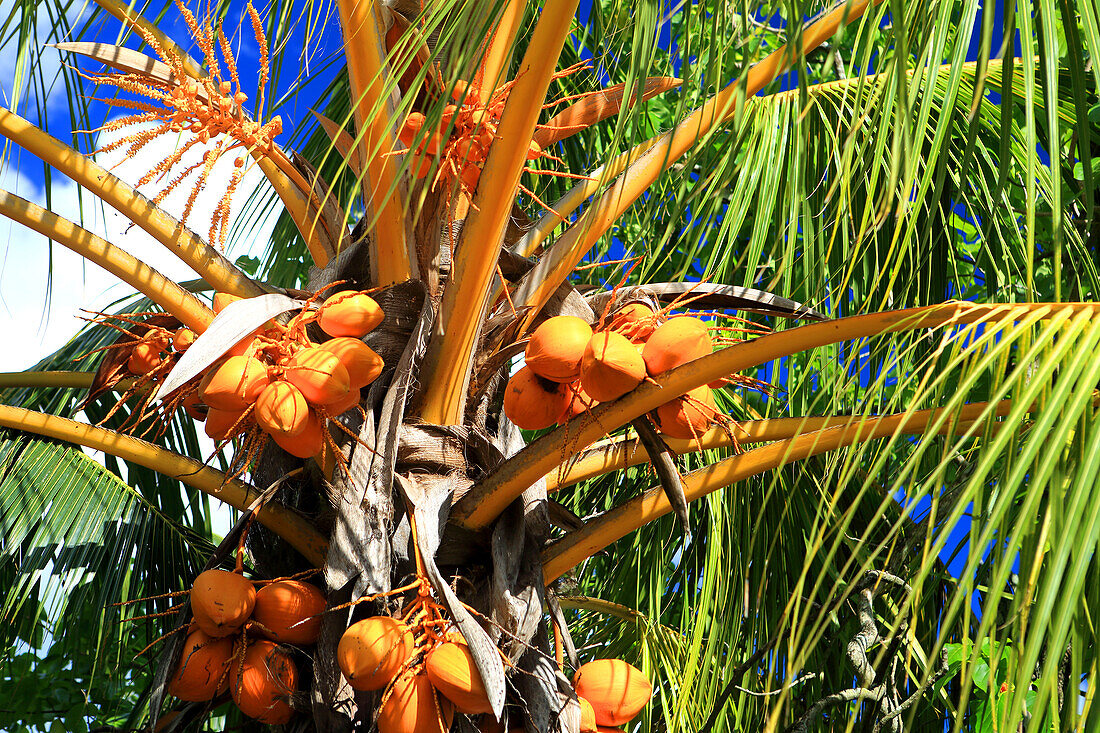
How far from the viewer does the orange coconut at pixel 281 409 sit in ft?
4.66

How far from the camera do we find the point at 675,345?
1.45 metres

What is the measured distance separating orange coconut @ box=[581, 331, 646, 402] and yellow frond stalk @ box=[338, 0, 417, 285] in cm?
39

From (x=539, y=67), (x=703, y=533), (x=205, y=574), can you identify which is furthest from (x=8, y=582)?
(x=539, y=67)

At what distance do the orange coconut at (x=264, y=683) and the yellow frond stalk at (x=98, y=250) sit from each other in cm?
56

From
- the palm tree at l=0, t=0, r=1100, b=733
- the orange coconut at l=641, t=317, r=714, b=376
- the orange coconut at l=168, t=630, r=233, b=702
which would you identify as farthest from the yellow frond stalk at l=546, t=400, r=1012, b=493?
the orange coconut at l=168, t=630, r=233, b=702

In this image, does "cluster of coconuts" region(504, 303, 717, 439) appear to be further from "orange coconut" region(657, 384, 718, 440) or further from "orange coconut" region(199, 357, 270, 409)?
"orange coconut" region(199, 357, 270, 409)

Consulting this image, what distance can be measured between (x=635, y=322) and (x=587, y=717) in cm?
62

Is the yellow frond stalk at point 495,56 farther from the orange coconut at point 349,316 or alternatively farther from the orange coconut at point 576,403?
the orange coconut at point 576,403

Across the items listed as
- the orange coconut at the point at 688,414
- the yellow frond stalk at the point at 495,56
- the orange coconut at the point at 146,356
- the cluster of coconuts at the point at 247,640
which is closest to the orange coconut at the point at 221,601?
the cluster of coconuts at the point at 247,640

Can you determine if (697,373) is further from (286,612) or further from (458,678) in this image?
(286,612)

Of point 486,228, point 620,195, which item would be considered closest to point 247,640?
point 486,228

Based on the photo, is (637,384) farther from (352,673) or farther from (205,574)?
(205,574)

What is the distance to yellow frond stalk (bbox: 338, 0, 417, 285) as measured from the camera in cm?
163

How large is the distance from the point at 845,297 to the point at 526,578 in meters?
1.44
